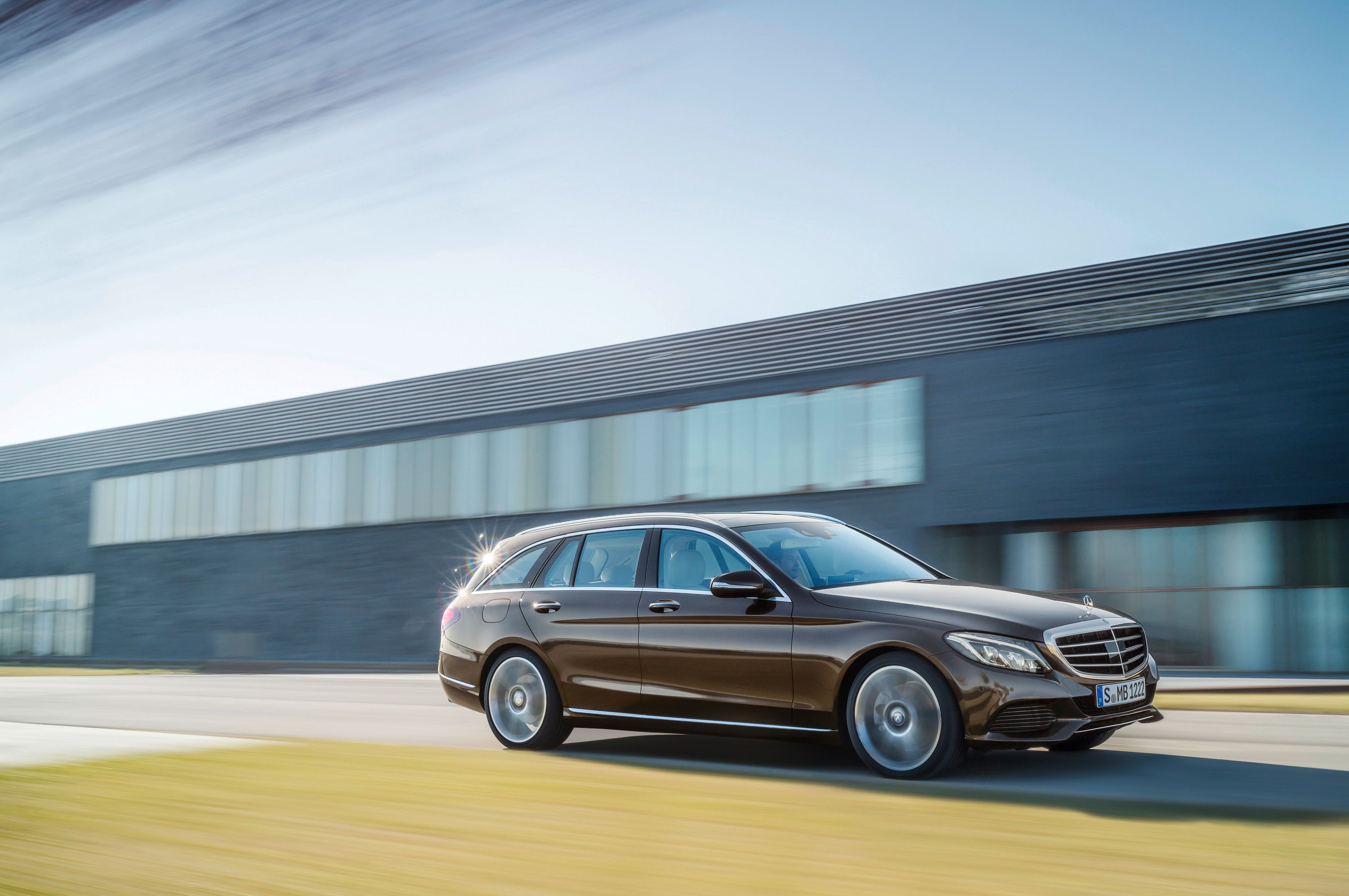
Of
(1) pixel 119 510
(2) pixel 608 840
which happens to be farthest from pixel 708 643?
(1) pixel 119 510

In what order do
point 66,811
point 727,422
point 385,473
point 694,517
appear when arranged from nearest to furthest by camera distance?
1. point 66,811
2. point 694,517
3. point 727,422
4. point 385,473

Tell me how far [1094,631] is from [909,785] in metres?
1.47

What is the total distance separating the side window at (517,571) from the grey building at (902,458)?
752 inches

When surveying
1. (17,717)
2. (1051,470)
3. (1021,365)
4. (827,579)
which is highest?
(1021,365)

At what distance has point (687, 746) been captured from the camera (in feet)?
30.6

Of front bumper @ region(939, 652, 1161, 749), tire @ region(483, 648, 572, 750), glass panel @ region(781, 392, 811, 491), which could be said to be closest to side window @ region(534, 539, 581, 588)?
tire @ region(483, 648, 572, 750)

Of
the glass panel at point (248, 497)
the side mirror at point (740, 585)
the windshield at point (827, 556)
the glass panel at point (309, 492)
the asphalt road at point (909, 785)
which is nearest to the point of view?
the asphalt road at point (909, 785)

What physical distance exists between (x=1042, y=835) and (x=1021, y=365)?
23.2m

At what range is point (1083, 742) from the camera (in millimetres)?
8141

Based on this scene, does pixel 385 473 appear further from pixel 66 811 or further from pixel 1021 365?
pixel 66 811

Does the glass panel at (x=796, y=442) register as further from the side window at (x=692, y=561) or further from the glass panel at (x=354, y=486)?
the side window at (x=692, y=561)

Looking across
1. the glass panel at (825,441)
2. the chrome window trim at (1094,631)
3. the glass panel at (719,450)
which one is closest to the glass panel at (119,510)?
the glass panel at (719,450)

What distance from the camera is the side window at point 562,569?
30.8 ft

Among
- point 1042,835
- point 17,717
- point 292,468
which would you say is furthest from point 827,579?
point 292,468
